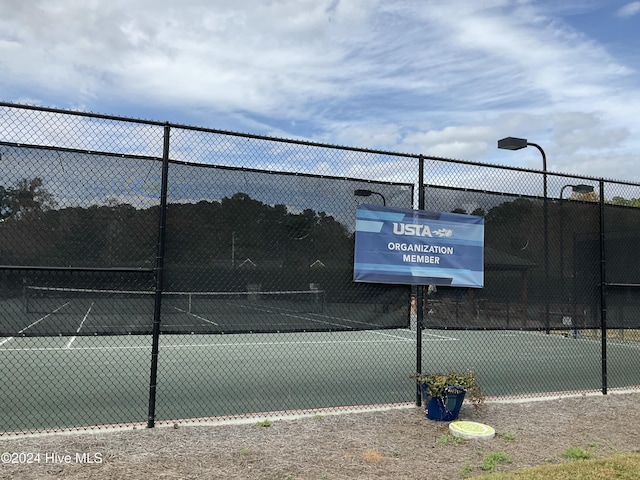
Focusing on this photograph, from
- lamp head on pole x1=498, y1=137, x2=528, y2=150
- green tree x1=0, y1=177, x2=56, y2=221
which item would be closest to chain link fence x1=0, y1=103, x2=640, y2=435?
green tree x1=0, y1=177, x2=56, y2=221

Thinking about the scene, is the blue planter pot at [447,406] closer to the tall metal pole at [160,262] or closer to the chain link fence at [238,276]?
the chain link fence at [238,276]

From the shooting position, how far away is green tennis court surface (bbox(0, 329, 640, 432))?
23.0ft

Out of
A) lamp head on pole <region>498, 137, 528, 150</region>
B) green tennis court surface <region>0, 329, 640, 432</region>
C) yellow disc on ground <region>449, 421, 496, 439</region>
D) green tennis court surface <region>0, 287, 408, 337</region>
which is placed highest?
lamp head on pole <region>498, 137, 528, 150</region>

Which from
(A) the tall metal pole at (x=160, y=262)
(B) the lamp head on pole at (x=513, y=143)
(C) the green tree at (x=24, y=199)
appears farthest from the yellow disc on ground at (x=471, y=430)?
(B) the lamp head on pole at (x=513, y=143)

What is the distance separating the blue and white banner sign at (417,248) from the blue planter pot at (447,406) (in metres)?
1.37

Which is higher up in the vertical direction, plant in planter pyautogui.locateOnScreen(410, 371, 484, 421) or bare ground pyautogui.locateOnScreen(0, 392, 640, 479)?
plant in planter pyautogui.locateOnScreen(410, 371, 484, 421)

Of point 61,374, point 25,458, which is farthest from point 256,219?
point 61,374

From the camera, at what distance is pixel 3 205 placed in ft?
16.0

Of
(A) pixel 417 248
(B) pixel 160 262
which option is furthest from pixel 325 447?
(A) pixel 417 248

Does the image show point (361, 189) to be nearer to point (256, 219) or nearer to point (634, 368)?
point (256, 219)

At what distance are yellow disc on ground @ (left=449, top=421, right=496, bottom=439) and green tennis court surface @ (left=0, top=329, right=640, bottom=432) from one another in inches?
69.6

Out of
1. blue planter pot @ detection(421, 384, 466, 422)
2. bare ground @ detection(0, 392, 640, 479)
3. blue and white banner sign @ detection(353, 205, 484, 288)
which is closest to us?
bare ground @ detection(0, 392, 640, 479)

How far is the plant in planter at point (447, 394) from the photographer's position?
5.95 metres

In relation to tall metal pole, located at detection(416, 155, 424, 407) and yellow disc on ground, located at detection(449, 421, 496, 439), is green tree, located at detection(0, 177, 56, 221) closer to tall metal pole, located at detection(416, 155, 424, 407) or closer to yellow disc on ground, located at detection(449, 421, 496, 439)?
tall metal pole, located at detection(416, 155, 424, 407)
